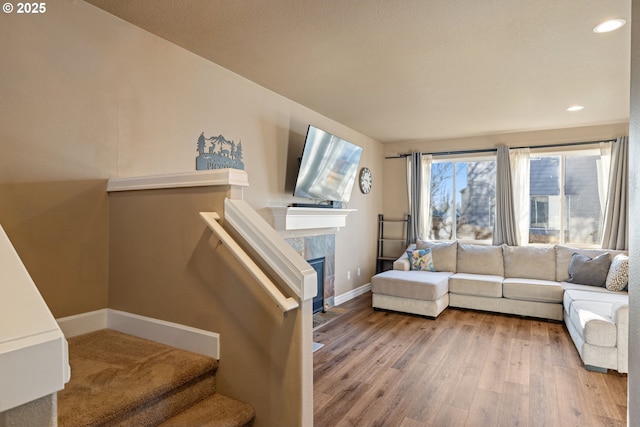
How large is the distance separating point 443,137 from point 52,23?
17.1ft

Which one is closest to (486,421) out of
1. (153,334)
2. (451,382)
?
(451,382)

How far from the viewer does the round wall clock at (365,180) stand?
18.4 feet

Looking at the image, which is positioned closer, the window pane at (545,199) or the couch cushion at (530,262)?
the couch cushion at (530,262)

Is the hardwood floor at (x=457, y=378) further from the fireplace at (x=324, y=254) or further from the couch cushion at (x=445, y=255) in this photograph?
the couch cushion at (x=445, y=255)

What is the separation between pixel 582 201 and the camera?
510 cm

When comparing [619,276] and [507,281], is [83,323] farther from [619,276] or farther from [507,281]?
[619,276]

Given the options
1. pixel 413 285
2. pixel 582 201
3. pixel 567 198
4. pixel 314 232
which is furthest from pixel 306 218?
pixel 582 201

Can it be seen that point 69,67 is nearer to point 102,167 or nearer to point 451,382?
point 102,167

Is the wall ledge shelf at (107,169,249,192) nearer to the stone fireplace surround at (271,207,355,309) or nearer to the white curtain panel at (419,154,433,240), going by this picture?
the stone fireplace surround at (271,207,355,309)

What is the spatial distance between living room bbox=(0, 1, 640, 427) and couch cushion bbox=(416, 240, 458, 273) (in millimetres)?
3434

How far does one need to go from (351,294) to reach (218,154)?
10.4 ft

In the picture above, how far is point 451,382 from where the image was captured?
9.12 ft

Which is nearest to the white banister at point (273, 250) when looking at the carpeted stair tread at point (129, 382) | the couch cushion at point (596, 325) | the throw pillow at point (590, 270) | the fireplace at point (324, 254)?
the carpeted stair tread at point (129, 382)

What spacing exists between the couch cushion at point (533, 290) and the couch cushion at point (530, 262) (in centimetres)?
18
